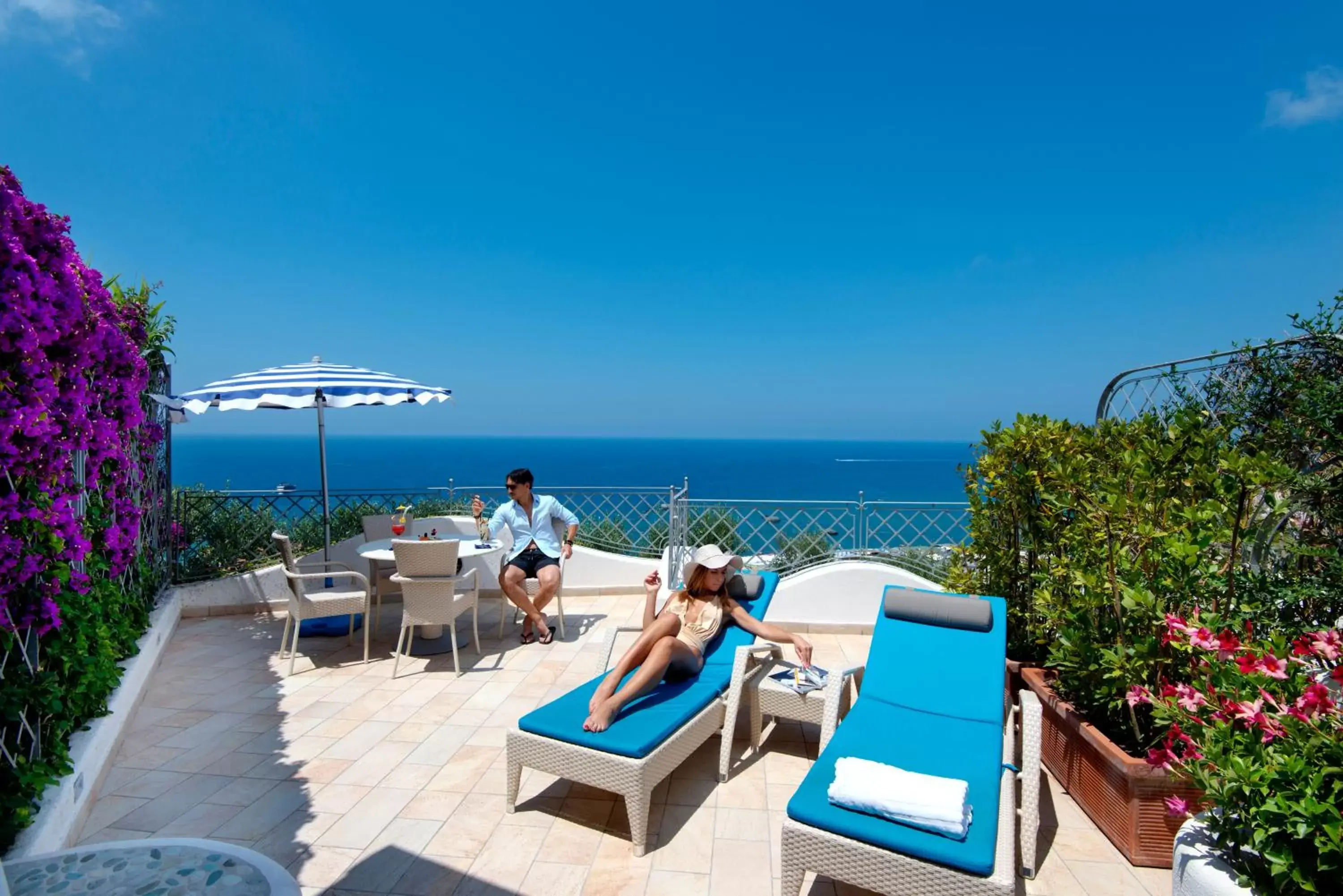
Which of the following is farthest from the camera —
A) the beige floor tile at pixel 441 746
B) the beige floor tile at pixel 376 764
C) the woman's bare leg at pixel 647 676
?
the beige floor tile at pixel 441 746

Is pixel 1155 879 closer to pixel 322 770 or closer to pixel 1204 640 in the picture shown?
pixel 1204 640

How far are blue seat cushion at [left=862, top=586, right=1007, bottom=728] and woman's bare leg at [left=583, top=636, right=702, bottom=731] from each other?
0.97m

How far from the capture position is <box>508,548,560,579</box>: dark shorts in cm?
583

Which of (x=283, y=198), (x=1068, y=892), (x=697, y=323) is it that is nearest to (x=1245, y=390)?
(x=1068, y=892)

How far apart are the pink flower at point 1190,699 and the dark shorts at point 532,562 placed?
473 centimetres

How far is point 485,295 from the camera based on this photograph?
1379 inches

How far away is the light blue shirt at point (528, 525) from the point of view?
5.86 m

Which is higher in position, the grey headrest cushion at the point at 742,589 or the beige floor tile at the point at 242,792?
the grey headrest cushion at the point at 742,589

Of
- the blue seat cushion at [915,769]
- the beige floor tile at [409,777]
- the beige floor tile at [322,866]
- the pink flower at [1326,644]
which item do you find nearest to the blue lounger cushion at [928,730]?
the blue seat cushion at [915,769]

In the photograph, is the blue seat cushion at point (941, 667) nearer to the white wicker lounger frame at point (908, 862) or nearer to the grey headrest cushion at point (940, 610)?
the grey headrest cushion at point (940, 610)

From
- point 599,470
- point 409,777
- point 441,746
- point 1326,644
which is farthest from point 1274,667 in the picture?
point 599,470

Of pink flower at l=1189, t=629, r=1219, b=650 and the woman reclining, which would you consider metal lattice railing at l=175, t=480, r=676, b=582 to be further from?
pink flower at l=1189, t=629, r=1219, b=650

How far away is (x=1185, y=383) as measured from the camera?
3.61 metres

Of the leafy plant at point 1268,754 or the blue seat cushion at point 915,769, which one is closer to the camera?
the leafy plant at point 1268,754
